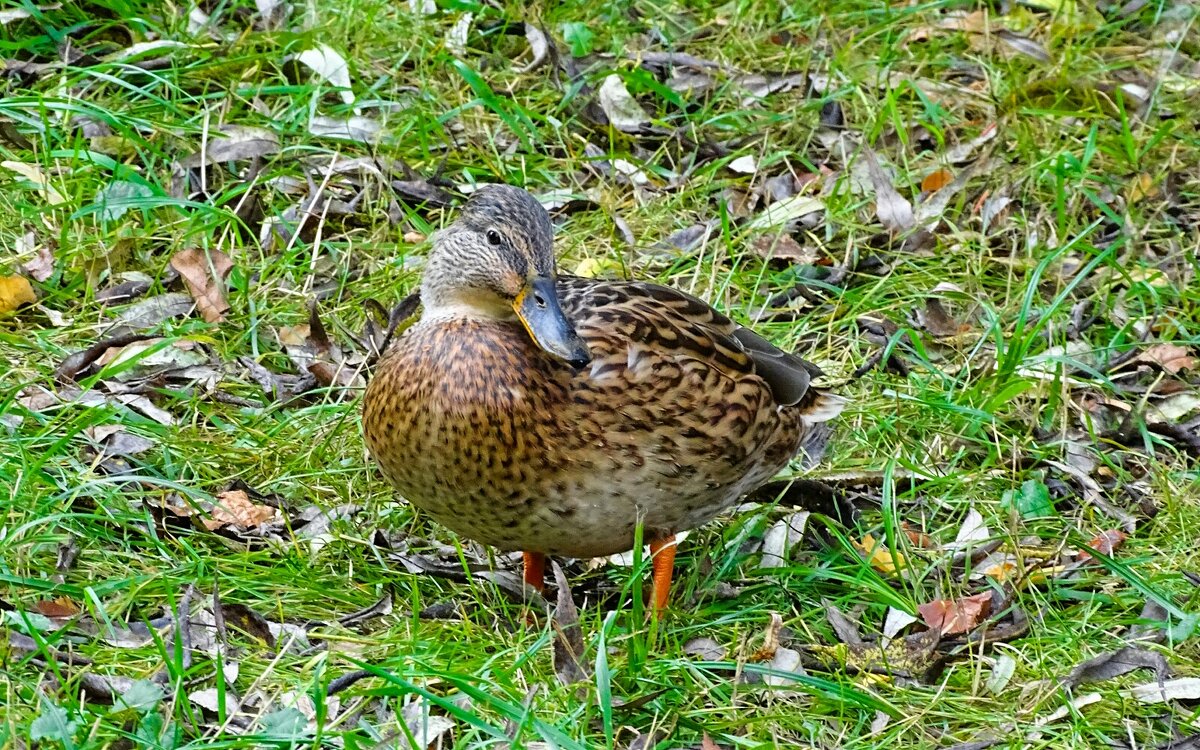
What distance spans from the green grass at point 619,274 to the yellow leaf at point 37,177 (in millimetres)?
51

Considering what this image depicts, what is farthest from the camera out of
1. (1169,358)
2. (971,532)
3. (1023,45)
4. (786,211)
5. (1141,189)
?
(1023,45)

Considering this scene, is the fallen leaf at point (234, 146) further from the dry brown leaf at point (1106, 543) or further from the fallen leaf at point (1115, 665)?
the fallen leaf at point (1115, 665)

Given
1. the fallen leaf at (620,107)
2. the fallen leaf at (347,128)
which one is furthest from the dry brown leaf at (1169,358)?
the fallen leaf at (347,128)

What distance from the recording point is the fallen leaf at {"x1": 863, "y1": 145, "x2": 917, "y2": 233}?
6250mm

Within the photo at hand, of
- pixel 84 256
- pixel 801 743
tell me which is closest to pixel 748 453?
pixel 801 743

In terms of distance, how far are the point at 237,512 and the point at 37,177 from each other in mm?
1884

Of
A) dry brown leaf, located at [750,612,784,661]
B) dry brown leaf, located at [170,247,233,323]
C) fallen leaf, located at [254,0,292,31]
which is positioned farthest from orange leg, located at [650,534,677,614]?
fallen leaf, located at [254,0,292,31]

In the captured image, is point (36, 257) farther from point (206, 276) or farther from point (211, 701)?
point (211, 701)

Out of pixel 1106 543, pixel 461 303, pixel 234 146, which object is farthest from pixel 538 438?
pixel 234 146

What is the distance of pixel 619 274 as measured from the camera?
19.6 feet

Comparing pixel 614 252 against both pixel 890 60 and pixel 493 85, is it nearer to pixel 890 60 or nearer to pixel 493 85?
pixel 493 85

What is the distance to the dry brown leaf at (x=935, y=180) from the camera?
6.49 metres

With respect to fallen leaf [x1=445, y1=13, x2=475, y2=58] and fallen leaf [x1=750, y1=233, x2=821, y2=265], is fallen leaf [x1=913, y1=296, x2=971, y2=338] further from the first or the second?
fallen leaf [x1=445, y1=13, x2=475, y2=58]

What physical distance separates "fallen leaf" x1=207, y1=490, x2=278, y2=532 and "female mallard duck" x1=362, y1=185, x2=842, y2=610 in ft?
1.87
